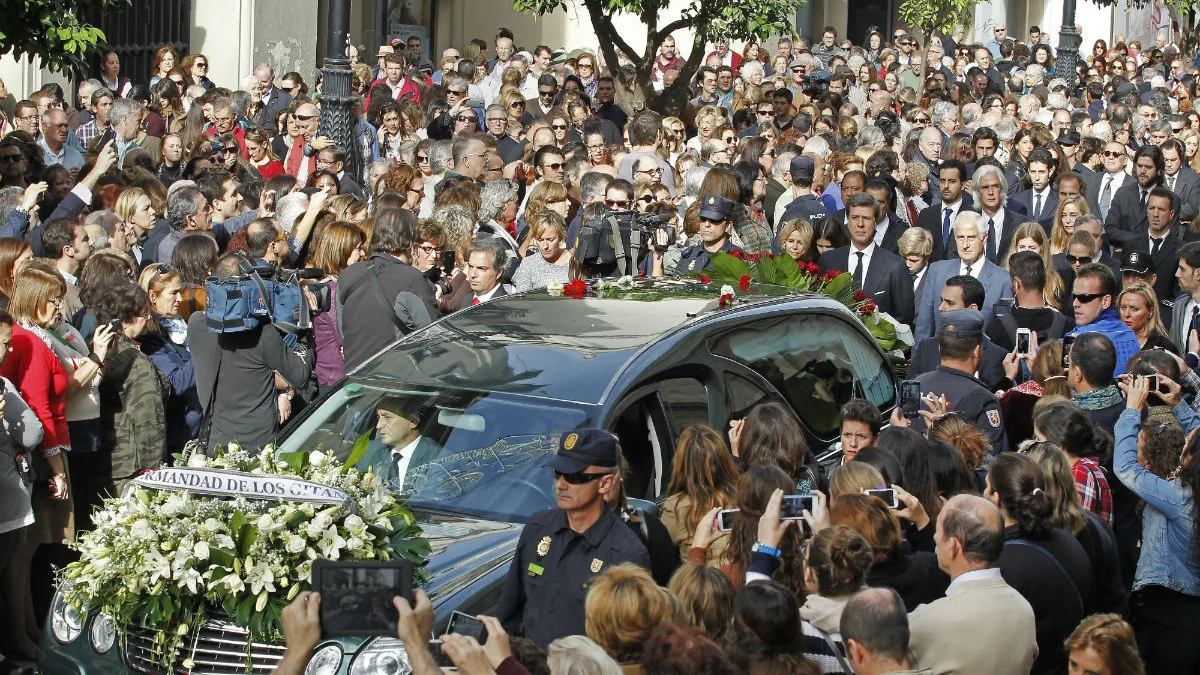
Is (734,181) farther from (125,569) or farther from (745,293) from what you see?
(125,569)

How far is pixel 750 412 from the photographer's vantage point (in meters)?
7.21

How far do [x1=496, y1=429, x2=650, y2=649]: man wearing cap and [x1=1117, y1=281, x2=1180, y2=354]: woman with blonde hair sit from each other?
4.76m

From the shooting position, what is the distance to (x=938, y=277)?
438 inches

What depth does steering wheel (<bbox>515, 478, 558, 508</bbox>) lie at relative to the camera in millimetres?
6410

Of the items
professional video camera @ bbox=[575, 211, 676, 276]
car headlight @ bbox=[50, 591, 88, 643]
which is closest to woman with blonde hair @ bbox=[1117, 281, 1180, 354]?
professional video camera @ bbox=[575, 211, 676, 276]

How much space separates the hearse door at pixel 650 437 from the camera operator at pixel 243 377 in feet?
→ 7.94

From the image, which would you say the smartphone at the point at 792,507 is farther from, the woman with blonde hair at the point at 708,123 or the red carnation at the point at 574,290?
the woman with blonde hair at the point at 708,123

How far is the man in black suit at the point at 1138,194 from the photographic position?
47.9 feet

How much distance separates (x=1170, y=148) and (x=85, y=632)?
1333 centimetres

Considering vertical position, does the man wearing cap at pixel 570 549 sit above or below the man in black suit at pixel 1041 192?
below

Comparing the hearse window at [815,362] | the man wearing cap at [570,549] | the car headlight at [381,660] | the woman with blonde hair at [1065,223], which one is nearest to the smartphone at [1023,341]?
the hearse window at [815,362]

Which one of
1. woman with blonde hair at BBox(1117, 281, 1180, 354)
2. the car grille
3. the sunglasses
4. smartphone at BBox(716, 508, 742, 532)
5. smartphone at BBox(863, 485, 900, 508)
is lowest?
the car grille

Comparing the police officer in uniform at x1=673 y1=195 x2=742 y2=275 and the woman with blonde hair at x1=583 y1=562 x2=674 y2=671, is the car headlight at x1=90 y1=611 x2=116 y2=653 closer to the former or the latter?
the woman with blonde hair at x1=583 y1=562 x2=674 y2=671

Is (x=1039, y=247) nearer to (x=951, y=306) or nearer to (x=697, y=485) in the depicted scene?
(x=951, y=306)
